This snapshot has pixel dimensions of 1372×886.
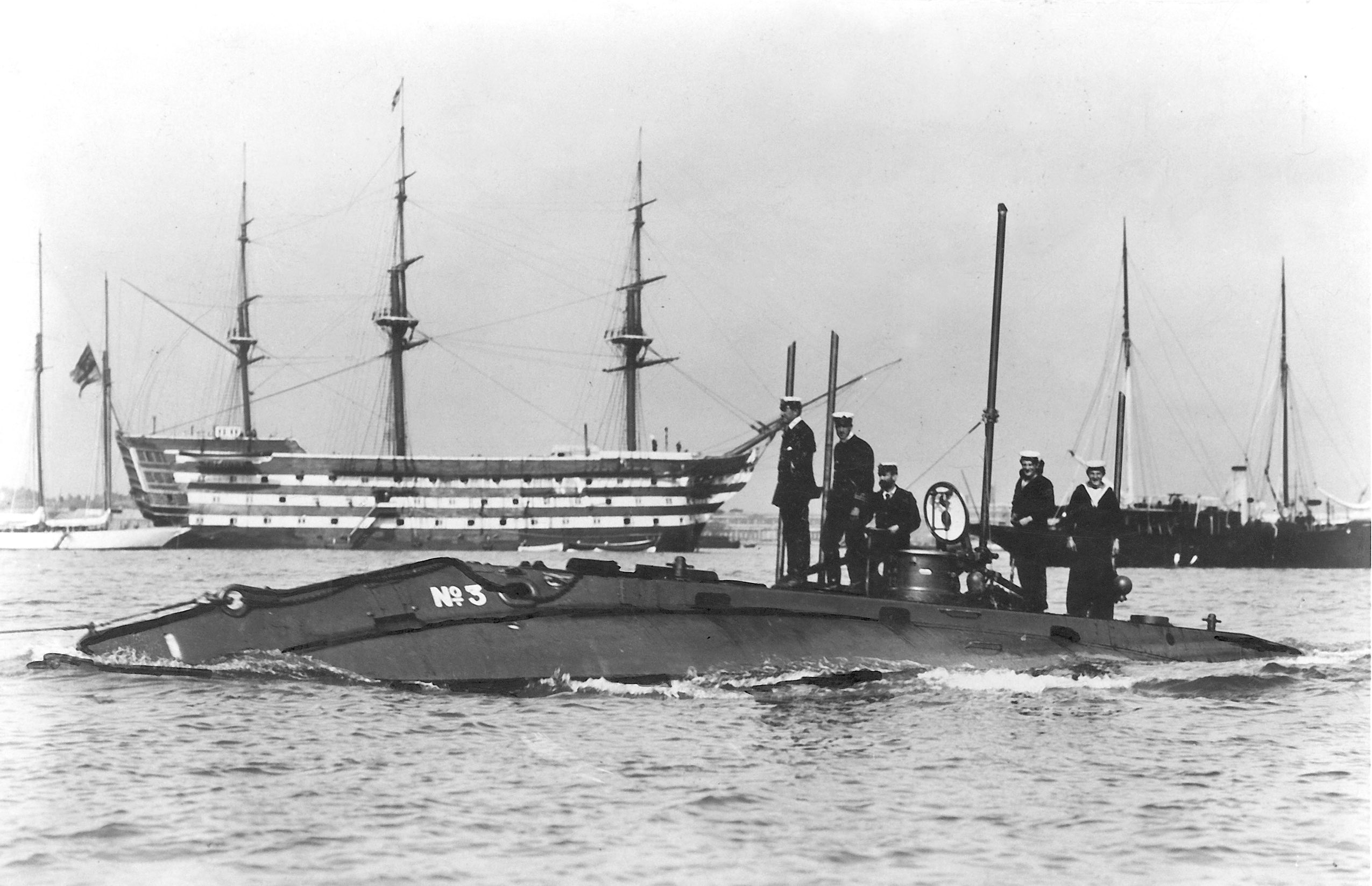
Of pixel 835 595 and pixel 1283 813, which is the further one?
pixel 835 595

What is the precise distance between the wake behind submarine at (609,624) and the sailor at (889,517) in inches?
7.5

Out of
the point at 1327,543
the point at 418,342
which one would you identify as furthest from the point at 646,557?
the point at 1327,543

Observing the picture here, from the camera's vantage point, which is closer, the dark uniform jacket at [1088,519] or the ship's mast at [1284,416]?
the dark uniform jacket at [1088,519]

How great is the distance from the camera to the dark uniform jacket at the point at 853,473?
17062 millimetres

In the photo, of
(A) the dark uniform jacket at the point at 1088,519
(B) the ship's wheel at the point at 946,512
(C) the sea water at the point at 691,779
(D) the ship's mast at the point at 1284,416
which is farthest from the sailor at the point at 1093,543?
(D) the ship's mast at the point at 1284,416

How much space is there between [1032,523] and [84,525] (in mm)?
75429

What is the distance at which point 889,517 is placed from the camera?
56.2 feet

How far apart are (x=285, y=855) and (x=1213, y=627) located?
48.4ft

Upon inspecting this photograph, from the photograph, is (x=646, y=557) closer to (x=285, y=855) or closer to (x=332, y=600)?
(x=332, y=600)

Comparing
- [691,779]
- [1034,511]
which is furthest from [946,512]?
[691,779]

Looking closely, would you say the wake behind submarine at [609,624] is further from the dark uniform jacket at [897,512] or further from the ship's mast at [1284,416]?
the ship's mast at [1284,416]

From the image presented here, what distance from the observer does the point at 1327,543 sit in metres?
68.2

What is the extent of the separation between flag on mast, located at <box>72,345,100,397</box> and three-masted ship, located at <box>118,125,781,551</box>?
16.6 m

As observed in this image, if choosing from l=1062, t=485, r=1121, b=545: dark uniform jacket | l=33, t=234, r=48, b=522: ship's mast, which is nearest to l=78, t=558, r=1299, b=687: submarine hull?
l=1062, t=485, r=1121, b=545: dark uniform jacket
